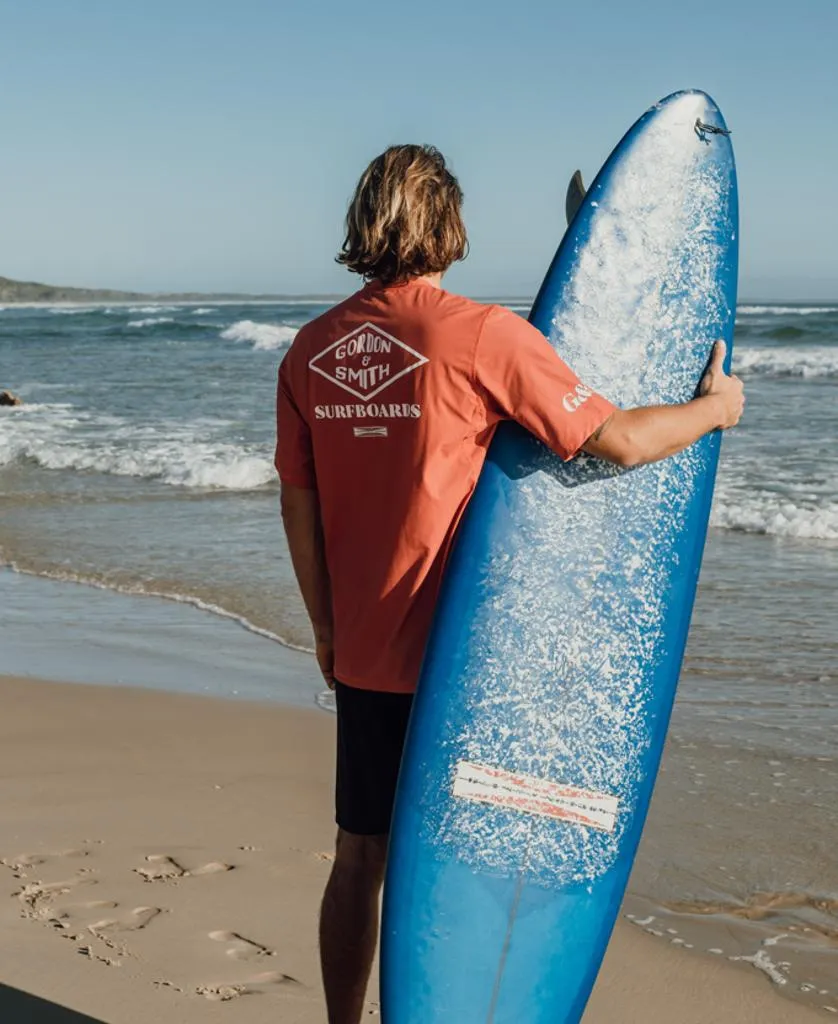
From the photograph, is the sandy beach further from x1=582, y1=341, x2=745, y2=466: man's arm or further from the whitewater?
the whitewater

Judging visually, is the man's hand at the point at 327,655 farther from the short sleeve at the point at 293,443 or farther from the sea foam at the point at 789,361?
the sea foam at the point at 789,361

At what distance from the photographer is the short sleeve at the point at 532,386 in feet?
6.15

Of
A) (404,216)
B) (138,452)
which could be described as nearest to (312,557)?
(404,216)

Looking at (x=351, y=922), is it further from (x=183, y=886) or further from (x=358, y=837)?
(x=183, y=886)

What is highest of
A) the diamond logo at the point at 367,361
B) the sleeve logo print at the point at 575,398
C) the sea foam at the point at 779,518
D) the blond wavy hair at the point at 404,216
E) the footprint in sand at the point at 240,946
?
the blond wavy hair at the point at 404,216

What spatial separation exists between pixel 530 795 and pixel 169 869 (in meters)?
1.22

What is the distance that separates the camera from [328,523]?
2070mm

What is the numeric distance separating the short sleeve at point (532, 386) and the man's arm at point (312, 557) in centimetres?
39

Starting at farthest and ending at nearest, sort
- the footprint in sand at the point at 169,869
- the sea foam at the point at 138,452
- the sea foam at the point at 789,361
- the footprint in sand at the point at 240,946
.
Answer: the sea foam at the point at 789,361 → the sea foam at the point at 138,452 → the footprint in sand at the point at 169,869 → the footprint in sand at the point at 240,946

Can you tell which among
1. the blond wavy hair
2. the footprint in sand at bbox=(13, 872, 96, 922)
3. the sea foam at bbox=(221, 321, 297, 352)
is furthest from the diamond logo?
the sea foam at bbox=(221, 321, 297, 352)

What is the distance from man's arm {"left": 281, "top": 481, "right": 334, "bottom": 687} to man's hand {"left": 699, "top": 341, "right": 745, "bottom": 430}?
28.8 inches

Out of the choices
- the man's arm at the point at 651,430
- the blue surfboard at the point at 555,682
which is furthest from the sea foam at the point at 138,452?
the man's arm at the point at 651,430

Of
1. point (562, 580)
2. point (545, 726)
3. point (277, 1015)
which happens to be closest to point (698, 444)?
point (562, 580)

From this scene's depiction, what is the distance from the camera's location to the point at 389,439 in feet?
6.38
